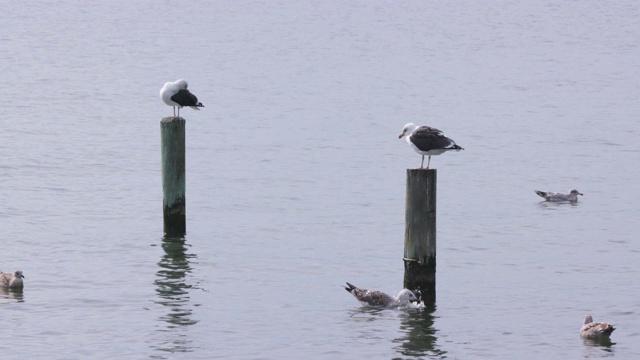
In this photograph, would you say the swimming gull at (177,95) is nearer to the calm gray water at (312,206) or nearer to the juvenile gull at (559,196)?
the calm gray water at (312,206)

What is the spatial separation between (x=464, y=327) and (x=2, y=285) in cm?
751

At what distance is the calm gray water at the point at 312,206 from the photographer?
67.9 feet

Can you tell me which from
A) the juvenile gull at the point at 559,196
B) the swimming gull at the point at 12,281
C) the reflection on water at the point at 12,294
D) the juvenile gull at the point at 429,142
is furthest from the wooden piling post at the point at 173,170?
the juvenile gull at the point at 559,196

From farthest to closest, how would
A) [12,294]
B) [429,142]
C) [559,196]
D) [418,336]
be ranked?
[559,196]
[12,294]
[429,142]
[418,336]

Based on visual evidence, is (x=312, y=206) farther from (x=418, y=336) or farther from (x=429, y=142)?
(x=418, y=336)

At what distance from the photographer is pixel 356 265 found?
25359mm

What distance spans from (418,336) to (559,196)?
13225 mm

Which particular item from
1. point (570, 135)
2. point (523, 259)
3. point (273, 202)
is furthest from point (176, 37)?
point (523, 259)

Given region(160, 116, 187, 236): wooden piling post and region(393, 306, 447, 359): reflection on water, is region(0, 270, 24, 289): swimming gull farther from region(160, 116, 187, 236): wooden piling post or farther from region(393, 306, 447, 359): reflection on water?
region(393, 306, 447, 359): reflection on water

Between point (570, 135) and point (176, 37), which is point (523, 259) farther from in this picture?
point (176, 37)

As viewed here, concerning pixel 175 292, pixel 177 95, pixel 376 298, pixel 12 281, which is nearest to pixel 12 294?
pixel 12 281

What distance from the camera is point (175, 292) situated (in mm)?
22969

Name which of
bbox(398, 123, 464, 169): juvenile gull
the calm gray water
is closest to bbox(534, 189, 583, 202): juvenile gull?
the calm gray water

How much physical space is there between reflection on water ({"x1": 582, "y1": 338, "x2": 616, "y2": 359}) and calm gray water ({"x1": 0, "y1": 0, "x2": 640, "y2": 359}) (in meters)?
0.04
